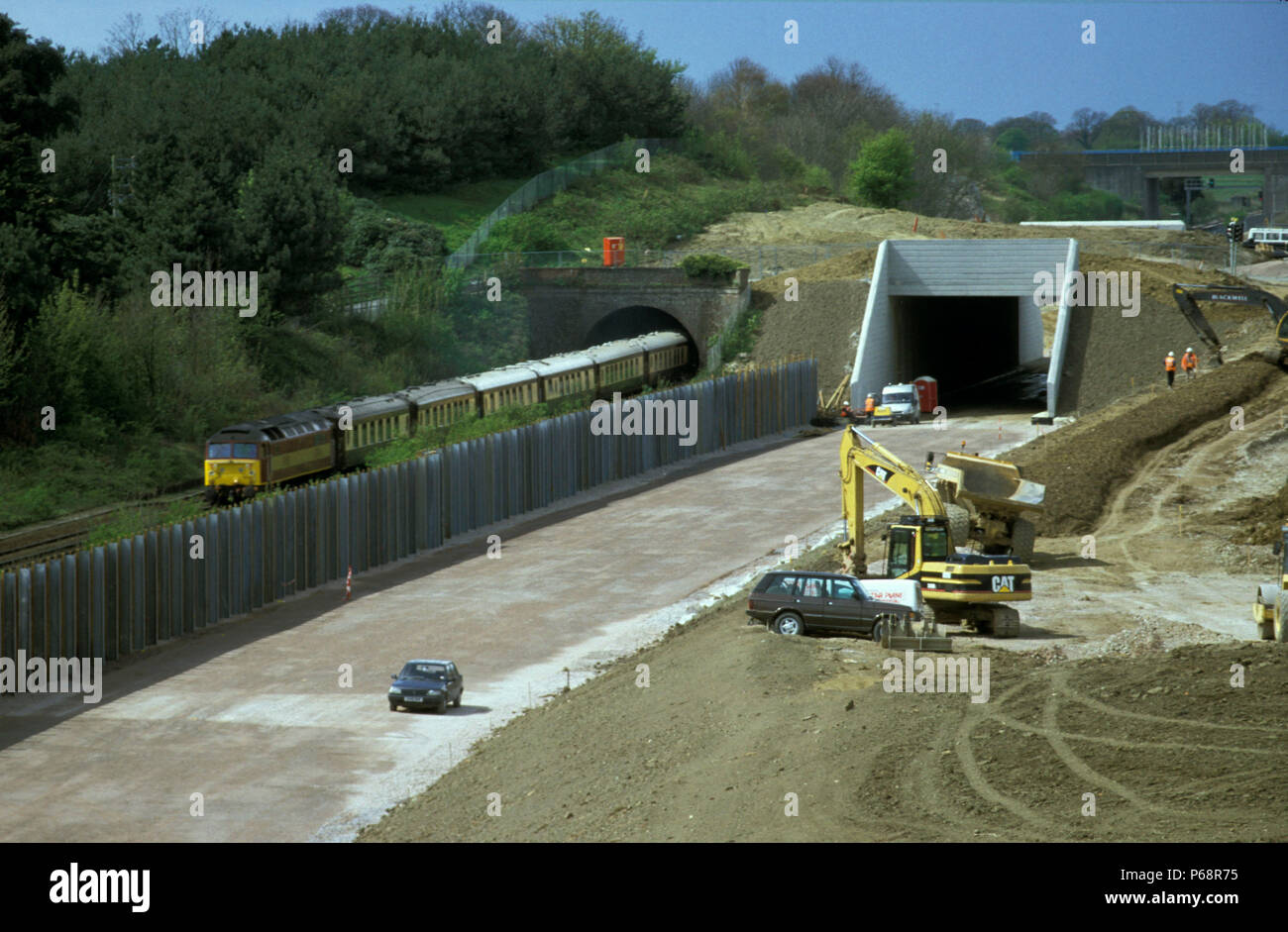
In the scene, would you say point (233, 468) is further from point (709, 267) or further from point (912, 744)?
point (709, 267)

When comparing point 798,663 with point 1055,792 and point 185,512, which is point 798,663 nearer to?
point 1055,792

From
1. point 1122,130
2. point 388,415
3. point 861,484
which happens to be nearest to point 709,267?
point 388,415

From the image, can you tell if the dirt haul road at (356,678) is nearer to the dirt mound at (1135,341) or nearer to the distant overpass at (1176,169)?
the dirt mound at (1135,341)

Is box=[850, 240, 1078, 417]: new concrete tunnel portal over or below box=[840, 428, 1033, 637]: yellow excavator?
over

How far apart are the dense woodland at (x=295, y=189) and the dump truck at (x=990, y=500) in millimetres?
26865

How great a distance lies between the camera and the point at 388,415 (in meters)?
46.1

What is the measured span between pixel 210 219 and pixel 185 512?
2297cm

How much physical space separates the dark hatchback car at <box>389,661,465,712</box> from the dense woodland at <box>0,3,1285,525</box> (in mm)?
21824

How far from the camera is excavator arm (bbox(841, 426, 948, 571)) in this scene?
28.8m

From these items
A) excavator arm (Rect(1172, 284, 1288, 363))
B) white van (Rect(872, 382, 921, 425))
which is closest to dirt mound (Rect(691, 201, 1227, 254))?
white van (Rect(872, 382, 921, 425))

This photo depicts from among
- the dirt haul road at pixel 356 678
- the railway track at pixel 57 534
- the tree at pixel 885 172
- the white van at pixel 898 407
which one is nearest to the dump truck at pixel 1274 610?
the dirt haul road at pixel 356 678

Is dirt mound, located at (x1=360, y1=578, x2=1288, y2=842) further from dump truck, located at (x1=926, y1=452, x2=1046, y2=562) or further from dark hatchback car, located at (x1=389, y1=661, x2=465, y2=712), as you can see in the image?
dump truck, located at (x1=926, y1=452, x2=1046, y2=562)

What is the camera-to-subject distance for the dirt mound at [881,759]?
623 inches

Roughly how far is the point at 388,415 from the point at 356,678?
2012 cm
